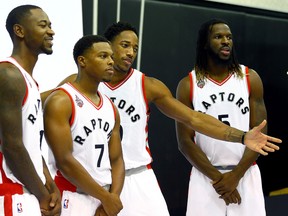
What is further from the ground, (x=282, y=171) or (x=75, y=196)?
(x=75, y=196)

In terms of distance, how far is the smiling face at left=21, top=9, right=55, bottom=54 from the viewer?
320cm

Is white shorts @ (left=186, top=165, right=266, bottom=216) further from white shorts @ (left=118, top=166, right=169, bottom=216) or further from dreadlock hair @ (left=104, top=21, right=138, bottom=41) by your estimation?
dreadlock hair @ (left=104, top=21, right=138, bottom=41)

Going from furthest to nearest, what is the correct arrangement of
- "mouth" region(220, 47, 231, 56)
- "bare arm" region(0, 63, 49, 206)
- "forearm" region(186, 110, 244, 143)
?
"mouth" region(220, 47, 231, 56), "forearm" region(186, 110, 244, 143), "bare arm" region(0, 63, 49, 206)

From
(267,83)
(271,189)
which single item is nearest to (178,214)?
(271,189)

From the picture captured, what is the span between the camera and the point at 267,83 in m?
6.98

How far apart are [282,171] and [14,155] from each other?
16.2 ft

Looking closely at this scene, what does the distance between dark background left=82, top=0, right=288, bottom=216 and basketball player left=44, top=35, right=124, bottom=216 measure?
1741 millimetres

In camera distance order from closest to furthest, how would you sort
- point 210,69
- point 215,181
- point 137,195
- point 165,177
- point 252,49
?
point 137,195, point 215,181, point 210,69, point 165,177, point 252,49

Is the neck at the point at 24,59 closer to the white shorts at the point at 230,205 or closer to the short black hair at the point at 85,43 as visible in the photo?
the short black hair at the point at 85,43

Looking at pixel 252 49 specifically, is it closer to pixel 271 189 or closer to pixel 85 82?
pixel 271 189

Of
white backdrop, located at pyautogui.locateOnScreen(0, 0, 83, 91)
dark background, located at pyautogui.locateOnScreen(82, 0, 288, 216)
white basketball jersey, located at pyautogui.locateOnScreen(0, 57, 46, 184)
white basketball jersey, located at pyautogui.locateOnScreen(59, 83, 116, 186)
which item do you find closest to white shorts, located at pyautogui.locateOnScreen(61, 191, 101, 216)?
white basketball jersey, located at pyautogui.locateOnScreen(59, 83, 116, 186)

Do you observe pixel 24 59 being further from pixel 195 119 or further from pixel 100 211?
pixel 195 119

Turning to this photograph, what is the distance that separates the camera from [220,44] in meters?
4.42

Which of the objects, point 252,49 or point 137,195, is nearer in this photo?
point 137,195
